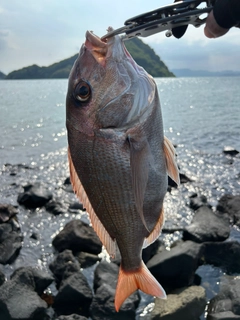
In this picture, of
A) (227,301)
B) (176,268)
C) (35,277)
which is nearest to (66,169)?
(35,277)

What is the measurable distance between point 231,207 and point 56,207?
669 cm

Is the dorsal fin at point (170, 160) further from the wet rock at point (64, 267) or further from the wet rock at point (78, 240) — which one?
the wet rock at point (78, 240)

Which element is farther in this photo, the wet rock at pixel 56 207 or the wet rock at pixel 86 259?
the wet rock at pixel 56 207

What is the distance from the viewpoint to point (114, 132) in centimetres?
331

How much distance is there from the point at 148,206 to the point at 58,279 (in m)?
7.06

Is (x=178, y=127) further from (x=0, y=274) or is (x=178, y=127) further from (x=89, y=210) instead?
(x=89, y=210)

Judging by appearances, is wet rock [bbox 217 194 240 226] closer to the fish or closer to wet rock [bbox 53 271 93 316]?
wet rock [bbox 53 271 93 316]

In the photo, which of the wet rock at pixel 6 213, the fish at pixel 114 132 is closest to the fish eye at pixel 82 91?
the fish at pixel 114 132

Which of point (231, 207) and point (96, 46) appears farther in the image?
point (231, 207)

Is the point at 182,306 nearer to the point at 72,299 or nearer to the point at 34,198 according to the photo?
the point at 72,299

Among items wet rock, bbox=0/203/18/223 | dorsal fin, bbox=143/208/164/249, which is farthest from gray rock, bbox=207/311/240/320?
wet rock, bbox=0/203/18/223

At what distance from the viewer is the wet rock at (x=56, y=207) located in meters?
15.2

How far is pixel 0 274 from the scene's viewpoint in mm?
9586

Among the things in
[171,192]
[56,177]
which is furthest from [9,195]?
[171,192]
